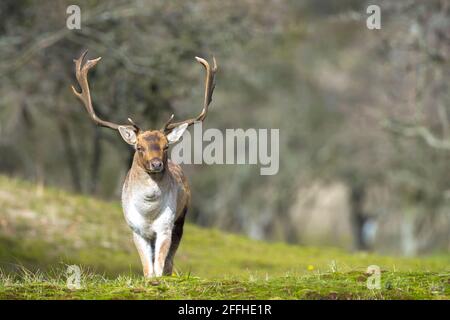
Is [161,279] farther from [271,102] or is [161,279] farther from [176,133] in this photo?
[271,102]

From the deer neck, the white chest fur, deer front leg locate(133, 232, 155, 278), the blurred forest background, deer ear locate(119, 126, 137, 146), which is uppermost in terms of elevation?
the blurred forest background

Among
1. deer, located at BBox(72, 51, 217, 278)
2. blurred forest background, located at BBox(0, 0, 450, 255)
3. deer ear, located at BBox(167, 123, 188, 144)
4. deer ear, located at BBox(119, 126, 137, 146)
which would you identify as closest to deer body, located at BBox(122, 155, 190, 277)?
deer, located at BBox(72, 51, 217, 278)

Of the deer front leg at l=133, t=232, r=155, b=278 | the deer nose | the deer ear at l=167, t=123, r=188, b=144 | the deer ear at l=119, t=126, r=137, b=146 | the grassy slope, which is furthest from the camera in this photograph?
the deer ear at l=167, t=123, r=188, b=144

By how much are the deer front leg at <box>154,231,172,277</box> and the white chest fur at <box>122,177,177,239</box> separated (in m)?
0.06

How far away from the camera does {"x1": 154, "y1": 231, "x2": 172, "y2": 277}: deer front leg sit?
11.6m

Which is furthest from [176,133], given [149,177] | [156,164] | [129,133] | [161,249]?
[161,249]

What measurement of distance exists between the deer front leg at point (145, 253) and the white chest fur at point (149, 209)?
2.6 inches

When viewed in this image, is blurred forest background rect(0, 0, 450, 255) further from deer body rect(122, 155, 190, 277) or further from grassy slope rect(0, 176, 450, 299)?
deer body rect(122, 155, 190, 277)

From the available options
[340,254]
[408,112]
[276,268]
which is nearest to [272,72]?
[408,112]

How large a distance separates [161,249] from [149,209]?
494 millimetres

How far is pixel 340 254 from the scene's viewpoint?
23109mm

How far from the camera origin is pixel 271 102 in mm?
45875
